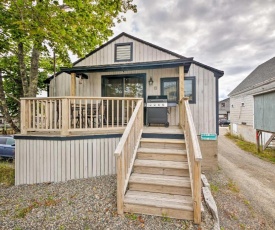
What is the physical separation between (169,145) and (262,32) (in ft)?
46.6

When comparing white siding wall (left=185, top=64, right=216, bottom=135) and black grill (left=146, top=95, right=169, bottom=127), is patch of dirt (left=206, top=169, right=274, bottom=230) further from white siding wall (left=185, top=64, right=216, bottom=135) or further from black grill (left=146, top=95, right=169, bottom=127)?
black grill (left=146, top=95, right=169, bottom=127)

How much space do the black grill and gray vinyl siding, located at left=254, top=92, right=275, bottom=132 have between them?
7166mm

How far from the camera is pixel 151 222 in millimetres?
2502

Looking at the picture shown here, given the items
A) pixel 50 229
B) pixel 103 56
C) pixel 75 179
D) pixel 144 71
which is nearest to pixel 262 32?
pixel 144 71

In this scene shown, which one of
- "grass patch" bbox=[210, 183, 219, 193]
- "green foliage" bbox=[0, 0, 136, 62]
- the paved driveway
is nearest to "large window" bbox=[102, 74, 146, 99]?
"green foliage" bbox=[0, 0, 136, 62]

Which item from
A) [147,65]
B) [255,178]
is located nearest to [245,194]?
[255,178]

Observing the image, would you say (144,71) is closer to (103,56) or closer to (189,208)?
(103,56)

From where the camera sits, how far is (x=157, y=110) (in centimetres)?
574

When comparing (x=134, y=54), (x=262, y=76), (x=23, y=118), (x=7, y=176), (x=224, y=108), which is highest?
(x=262, y=76)

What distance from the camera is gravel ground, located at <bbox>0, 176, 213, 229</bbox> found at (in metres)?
2.48

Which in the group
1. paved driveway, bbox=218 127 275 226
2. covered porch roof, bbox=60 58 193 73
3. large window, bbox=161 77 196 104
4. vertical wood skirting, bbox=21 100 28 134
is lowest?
paved driveway, bbox=218 127 275 226

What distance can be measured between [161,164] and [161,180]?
0.41m

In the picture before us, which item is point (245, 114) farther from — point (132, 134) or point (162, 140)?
point (132, 134)

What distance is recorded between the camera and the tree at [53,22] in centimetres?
450
